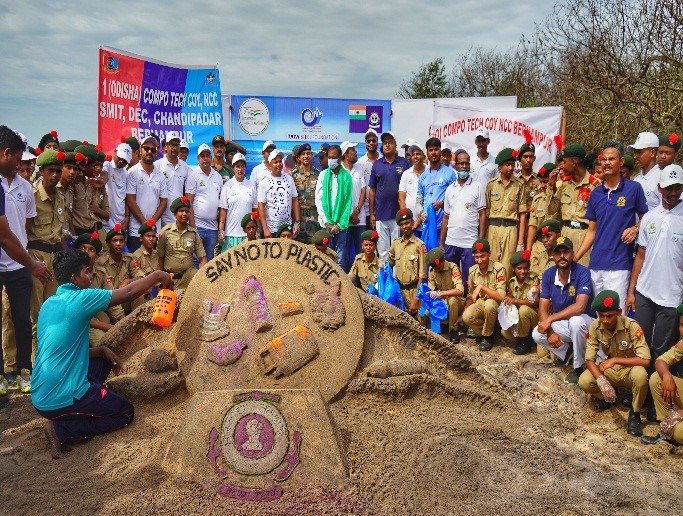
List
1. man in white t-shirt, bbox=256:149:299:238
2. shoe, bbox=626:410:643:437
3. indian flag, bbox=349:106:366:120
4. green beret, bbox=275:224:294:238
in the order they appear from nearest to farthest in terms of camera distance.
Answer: shoe, bbox=626:410:643:437 → green beret, bbox=275:224:294:238 → man in white t-shirt, bbox=256:149:299:238 → indian flag, bbox=349:106:366:120

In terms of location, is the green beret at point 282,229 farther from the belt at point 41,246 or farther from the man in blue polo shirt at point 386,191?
the belt at point 41,246

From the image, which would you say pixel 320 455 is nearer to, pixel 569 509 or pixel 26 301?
pixel 569 509

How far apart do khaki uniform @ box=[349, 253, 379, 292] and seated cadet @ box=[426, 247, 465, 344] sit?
61 cm

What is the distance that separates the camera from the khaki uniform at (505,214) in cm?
602

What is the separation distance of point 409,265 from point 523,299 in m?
1.18

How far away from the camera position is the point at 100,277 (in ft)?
17.3

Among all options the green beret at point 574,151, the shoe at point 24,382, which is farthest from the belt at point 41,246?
the green beret at point 574,151

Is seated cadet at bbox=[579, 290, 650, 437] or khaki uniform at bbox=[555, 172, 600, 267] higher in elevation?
khaki uniform at bbox=[555, 172, 600, 267]

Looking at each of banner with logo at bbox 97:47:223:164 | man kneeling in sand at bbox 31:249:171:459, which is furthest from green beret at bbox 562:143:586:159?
banner with logo at bbox 97:47:223:164

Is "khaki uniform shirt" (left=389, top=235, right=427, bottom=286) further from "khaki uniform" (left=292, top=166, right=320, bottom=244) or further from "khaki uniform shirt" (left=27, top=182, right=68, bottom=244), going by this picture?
"khaki uniform shirt" (left=27, top=182, right=68, bottom=244)

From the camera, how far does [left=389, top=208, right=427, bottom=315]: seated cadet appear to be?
5.86 m

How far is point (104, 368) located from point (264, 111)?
20.8ft

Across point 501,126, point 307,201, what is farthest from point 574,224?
point 501,126

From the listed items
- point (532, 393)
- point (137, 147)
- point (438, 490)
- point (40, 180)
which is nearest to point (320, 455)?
point (438, 490)
